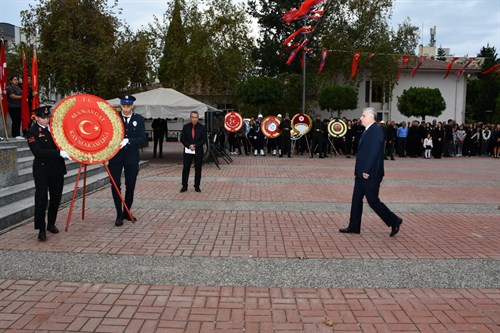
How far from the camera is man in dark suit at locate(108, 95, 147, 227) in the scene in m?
7.37

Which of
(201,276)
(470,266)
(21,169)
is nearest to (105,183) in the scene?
(21,169)

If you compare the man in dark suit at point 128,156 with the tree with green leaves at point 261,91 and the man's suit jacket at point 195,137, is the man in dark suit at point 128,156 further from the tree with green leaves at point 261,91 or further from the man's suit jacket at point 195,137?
the tree with green leaves at point 261,91

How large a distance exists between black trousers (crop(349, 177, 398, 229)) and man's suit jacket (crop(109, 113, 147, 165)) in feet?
11.9

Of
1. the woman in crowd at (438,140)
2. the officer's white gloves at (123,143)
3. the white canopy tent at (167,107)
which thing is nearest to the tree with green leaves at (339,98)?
the woman in crowd at (438,140)

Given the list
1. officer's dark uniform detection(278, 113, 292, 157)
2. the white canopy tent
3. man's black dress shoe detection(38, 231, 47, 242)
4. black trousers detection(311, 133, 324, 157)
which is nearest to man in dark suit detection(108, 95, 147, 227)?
man's black dress shoe detection(38, 231, 47, 242)

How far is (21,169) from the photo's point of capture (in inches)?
391

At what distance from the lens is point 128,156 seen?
750cm

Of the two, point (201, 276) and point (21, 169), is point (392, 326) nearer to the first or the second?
point (201, 276)

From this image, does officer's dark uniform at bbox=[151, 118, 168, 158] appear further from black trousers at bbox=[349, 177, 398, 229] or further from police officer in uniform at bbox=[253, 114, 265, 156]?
black trousers at bbox=[349, 177, 398, 229]

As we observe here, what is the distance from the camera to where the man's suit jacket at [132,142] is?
24.5ft

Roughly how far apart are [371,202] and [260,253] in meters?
1.93

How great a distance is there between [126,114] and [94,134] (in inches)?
39.8

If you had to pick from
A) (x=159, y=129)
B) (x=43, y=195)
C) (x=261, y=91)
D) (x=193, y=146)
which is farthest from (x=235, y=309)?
(x=261, y=91)

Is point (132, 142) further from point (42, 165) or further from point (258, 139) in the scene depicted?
point (258, 139)
